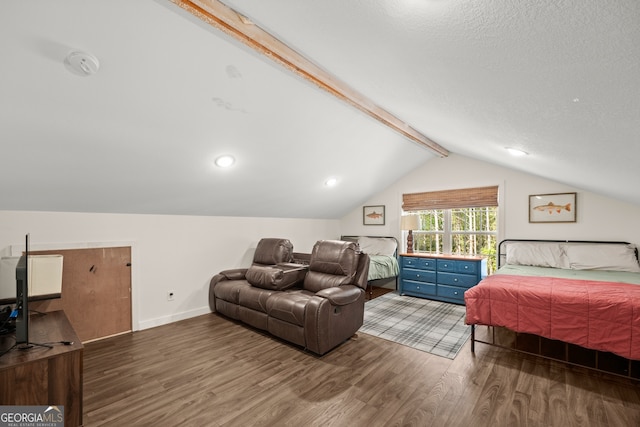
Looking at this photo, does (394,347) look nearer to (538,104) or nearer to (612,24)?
(538,104)

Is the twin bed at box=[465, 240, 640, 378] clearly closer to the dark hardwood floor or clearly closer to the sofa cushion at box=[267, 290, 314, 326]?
the dark hardwood floor

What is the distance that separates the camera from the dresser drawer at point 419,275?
473 cm

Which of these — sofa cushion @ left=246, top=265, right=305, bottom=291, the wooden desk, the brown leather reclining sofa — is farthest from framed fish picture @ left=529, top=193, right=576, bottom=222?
the wooden desk

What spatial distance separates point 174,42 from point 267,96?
0.85m

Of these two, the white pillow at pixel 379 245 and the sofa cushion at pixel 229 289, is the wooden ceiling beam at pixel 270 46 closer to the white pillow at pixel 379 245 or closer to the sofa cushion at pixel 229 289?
the sofa cushion at pixel 229 289

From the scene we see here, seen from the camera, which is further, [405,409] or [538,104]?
[405,409]

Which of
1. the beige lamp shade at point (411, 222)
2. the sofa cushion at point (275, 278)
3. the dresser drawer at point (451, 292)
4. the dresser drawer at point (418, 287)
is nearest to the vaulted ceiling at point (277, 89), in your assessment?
the sofa cushion at point (275, 278)

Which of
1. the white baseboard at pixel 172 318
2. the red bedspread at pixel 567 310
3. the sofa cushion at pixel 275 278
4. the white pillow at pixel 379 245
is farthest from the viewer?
the white pillow at pixel 379 245

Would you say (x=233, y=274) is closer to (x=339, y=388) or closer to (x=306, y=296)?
(x=306, y=296)

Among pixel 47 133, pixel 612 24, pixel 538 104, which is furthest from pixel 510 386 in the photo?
pixel 47 133

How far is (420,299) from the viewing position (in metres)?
4.86

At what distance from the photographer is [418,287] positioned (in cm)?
487

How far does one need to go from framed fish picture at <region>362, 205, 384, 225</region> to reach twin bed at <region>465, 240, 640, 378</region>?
8.50 feet

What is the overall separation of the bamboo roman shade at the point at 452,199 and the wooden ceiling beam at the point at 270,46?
2648 mm
